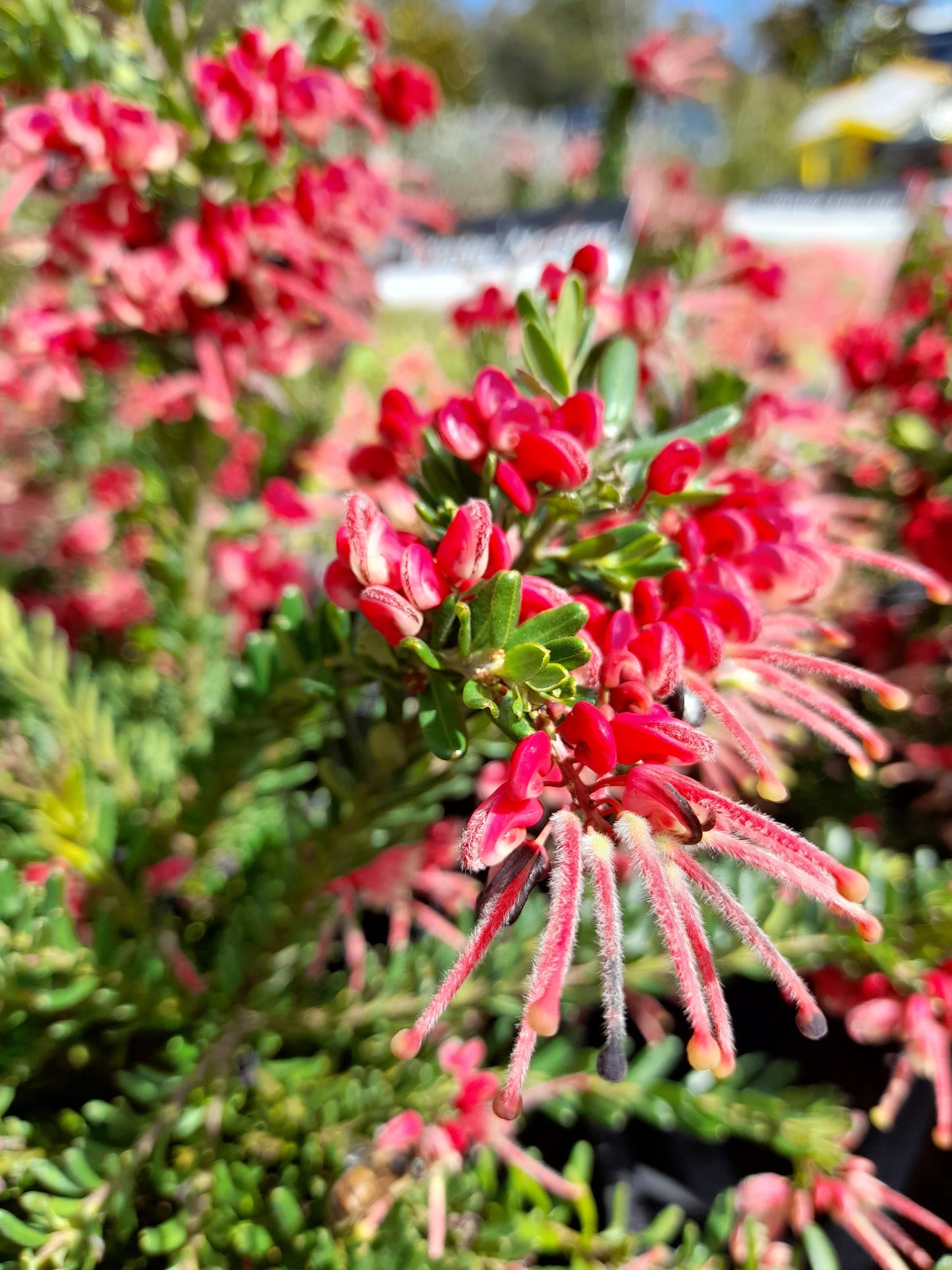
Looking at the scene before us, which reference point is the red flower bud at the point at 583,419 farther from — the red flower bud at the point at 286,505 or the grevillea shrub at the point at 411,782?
the red flower bud at the point at 286,505

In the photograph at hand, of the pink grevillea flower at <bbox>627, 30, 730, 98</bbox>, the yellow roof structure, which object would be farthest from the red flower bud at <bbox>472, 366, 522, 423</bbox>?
the yellow roof structure

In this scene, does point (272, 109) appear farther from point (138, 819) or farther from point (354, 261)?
point (138, 819)

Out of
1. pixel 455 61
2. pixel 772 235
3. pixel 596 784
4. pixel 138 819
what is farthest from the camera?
pixel 455 61

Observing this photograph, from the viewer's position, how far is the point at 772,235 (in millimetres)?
5730

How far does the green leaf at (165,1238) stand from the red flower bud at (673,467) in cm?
53

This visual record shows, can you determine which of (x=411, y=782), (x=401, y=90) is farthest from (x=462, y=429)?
(x=401, y=90)

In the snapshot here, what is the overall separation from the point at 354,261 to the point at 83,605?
801 mm

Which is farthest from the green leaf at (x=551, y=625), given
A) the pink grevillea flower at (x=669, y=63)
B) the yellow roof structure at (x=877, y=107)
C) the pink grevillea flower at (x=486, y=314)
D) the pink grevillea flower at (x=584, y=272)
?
the yellow roof structure at (x=877, y=107)

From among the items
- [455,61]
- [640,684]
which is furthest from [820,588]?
[455,61]

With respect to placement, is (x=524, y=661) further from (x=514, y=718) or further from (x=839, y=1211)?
(x=839, y=1211)

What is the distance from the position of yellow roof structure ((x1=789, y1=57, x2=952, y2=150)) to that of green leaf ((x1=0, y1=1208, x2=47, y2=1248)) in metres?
6.04

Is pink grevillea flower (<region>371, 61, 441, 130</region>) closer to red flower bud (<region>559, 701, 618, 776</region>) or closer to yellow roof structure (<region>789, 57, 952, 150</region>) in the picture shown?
red flower bud (<region>559, 701, 618, 776</region>)

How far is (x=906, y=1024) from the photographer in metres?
0.63

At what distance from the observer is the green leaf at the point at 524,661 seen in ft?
1.09
